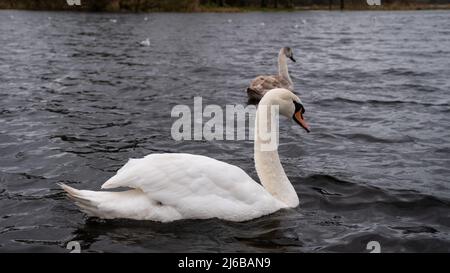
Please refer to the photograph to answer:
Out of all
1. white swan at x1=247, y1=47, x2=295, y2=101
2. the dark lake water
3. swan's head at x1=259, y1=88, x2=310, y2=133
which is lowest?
the dark lake water

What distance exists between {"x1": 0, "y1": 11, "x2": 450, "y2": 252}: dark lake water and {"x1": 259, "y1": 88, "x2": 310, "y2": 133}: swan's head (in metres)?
1.06

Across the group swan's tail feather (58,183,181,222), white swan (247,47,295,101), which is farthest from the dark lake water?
white swan (247,47,295,101)

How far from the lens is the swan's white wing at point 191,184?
19.3ft

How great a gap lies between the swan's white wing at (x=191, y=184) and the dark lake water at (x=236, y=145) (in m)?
0.18

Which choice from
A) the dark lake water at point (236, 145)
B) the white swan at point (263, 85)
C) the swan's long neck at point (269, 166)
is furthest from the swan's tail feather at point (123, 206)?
the white swan at point (263, 85)

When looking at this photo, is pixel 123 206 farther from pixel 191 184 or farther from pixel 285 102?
pixel 285 102

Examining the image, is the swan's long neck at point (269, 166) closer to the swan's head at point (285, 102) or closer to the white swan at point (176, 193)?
the swan's head at point (285, 102)

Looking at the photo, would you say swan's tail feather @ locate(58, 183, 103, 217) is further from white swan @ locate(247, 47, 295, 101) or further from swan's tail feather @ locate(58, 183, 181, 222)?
white swan @ locate(247, 47, 295, 101)

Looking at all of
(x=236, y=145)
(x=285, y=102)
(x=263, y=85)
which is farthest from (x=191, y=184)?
(x=263, y=85)

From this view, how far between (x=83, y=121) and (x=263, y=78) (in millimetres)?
4552

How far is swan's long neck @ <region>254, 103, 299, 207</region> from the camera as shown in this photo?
6715 mm

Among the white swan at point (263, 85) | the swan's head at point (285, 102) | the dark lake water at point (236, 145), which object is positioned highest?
the swan's head at point (285, 102)

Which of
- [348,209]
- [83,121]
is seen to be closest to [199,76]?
[83,121]

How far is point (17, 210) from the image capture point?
21.1 ft
